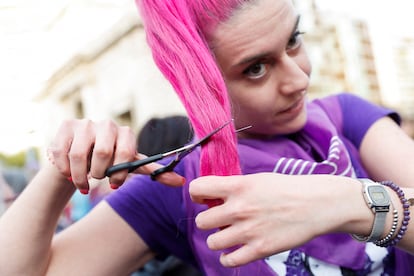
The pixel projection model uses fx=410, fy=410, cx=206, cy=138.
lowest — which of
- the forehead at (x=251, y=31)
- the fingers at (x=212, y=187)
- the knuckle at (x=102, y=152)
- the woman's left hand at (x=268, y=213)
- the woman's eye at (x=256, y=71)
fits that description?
the woman's left hand at (x=268, y=213)

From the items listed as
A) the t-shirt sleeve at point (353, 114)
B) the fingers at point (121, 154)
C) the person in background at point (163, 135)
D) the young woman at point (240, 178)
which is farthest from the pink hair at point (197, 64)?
the person in background at point (163, 135)

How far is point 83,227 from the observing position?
0.87 metres

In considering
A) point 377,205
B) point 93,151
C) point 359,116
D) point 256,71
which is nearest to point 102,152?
point 93,151

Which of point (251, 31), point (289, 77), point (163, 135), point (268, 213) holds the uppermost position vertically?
point (251, 31)

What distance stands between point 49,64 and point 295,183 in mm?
1025

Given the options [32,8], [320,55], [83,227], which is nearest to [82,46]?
[320,55]

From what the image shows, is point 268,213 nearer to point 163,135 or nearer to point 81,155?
point 81,155

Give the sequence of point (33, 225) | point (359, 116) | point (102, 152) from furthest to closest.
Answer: point (359, 116) → point (33, 225) → point (102, 152)

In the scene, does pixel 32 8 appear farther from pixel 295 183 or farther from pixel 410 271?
pixel 410 271

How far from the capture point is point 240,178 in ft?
1.80

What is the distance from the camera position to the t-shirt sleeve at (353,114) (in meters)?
0.89

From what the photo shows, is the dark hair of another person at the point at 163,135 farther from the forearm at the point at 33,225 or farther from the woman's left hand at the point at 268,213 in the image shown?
the woman's left hand at the point at 268,213

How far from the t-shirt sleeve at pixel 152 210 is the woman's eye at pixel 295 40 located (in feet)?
1.12

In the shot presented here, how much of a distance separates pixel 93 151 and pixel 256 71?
320mm
